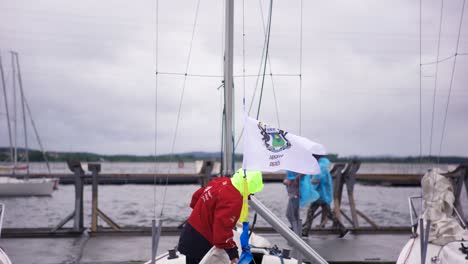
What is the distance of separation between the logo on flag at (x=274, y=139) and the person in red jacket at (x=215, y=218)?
316mm

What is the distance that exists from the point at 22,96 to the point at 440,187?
42.7 m

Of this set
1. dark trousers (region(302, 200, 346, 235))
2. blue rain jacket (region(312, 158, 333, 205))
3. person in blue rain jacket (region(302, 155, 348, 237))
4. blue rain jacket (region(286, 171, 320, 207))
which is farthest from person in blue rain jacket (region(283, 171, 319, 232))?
dark trousers (region(302, 200, 346, 235))

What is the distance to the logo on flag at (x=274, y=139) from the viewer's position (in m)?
5.14

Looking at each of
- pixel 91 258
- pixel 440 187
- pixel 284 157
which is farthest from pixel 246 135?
pixel 91 258

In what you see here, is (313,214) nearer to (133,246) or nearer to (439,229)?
(133,246)

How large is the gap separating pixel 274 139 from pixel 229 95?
2.75ft

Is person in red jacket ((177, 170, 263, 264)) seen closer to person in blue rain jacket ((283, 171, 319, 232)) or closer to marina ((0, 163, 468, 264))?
marina ((0, 163, 468, 264))

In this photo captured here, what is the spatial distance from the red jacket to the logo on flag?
Result: 53cm

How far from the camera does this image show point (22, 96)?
44656 mm

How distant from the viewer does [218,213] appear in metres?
4.86

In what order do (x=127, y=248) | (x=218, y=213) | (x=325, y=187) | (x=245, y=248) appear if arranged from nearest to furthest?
1. (x=218, y=213)
2. (x=245, y=248)
3. (x=127, y=248)
4. (x=325, y=187)

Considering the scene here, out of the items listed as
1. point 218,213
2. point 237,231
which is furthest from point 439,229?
point 218,213

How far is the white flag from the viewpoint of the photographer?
16.6ft

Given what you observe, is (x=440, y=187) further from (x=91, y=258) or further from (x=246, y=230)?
(x=91, y=258)
